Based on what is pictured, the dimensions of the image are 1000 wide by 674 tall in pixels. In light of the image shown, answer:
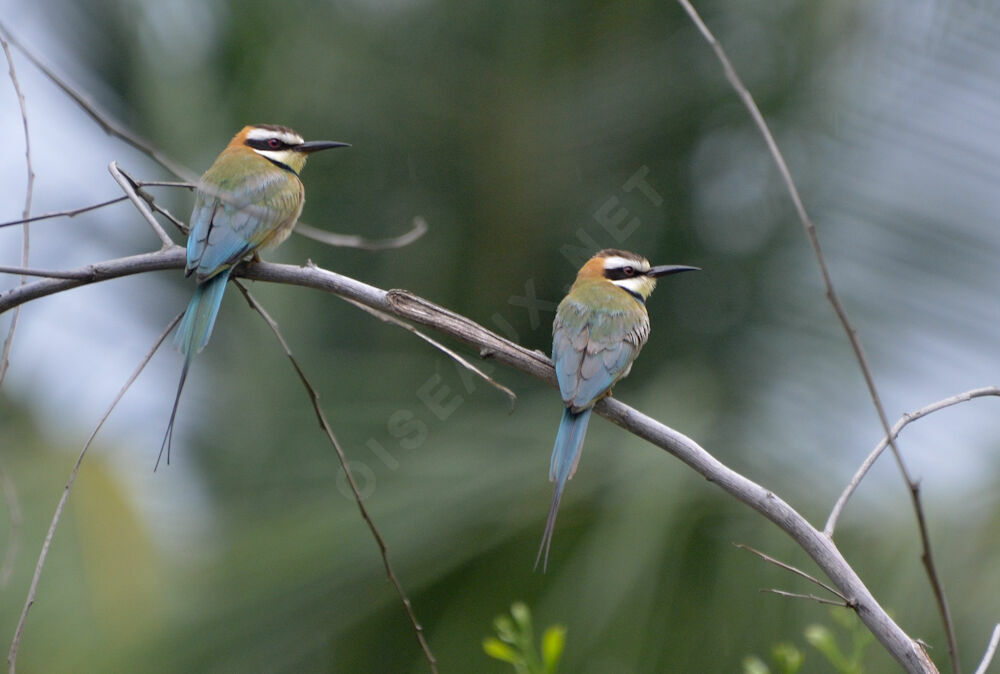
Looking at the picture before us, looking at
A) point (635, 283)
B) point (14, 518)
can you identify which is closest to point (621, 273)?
point (635, 283)

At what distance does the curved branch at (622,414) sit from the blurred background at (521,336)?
102 centimetres

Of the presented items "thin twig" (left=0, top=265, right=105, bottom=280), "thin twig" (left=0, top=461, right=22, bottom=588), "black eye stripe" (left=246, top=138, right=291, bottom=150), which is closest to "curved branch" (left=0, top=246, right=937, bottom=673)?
"thin twig" (left=0, top=265, right=105, bottom=280)

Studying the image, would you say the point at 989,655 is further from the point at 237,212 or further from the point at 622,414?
the point at 237,212

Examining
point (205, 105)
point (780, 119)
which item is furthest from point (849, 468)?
point (205, 105)

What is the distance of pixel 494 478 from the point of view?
328cm

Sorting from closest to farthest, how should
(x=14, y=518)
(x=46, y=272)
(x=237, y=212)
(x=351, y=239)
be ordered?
(x=46, y=272) → (x=351, y=239) → (x=237, y=212) → (x=14, y=518)

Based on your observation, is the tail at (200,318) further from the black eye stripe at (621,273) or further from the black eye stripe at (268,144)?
the black eye stripe at (621,273)

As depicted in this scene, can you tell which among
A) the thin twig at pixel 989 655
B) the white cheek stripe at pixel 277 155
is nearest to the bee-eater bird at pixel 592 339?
the thin twig at pixel 989 655

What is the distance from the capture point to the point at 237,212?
101 inches

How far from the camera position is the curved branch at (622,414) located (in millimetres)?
1499

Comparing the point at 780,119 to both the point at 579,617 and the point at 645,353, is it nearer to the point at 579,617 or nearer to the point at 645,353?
the point at 645,353

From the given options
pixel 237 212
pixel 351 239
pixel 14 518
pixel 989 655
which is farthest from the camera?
pixel 14 518

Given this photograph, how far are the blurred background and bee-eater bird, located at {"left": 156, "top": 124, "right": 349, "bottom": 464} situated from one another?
37.2 inches

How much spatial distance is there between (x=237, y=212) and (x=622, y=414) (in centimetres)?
126
